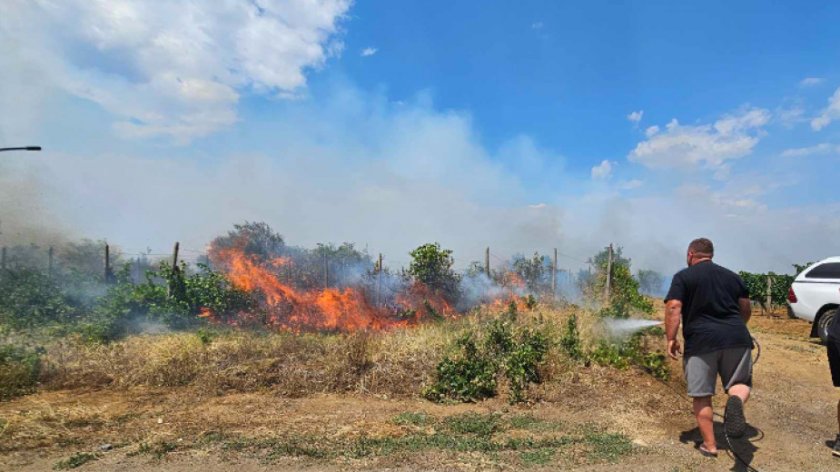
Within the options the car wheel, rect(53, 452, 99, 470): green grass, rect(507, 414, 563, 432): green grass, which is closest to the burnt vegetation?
rect(507, 414, 563, 432): green grass

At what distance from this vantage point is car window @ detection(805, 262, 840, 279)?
33.6 feet

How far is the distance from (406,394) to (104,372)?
4.55m

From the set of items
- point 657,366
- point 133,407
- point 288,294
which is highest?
point 288,294

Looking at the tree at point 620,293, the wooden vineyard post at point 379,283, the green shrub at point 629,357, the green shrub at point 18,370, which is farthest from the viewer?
the wooden vineyard post at point 379,283

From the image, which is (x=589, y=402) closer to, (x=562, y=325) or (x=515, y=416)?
(x=515, y=416)

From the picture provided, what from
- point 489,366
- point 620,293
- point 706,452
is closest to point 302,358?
point 489,366

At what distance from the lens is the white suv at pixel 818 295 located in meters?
10.0

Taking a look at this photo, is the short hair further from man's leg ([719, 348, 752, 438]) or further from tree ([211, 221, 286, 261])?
tree ([211, 221, 286, 261])

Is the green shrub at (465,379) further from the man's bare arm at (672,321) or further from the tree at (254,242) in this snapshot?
the tree at (254,242)

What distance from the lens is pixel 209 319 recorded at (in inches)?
422

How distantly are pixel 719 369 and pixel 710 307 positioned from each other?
59 centimetres

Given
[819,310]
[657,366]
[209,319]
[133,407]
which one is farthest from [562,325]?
[209,319]

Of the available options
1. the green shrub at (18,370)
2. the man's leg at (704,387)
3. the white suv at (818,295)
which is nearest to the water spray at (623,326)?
the man's leg at (704,387)

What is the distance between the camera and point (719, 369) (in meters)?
4.04
